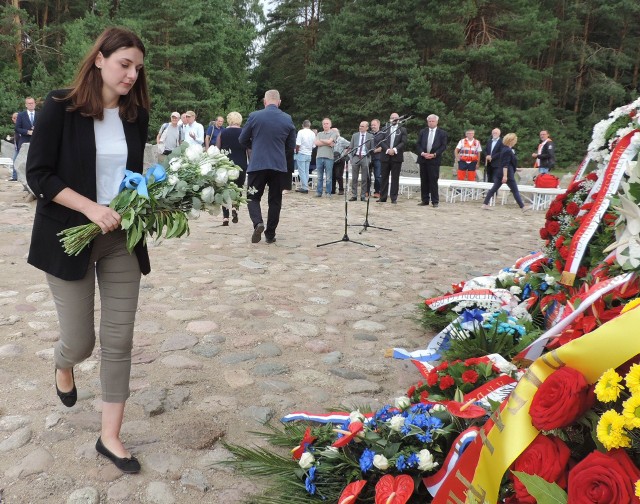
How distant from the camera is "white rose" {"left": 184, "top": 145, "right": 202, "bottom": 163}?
280 cm

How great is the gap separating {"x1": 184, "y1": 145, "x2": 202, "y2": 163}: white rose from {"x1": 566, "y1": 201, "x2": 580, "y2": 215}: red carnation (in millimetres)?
3327

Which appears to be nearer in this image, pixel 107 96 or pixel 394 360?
pixel 107 96

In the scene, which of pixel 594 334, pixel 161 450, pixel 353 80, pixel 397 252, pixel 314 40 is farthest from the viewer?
pixel 314 40

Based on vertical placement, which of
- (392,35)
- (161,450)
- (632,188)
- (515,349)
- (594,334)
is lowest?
(161,450)

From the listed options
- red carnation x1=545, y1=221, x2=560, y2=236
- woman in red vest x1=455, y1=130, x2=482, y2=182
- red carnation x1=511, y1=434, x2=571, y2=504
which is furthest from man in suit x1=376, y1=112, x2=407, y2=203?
red carnation x1=511, y1=434, x2=571, y2=504

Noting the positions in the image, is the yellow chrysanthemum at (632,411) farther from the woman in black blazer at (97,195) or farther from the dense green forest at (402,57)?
the dense green forest at (402,57)

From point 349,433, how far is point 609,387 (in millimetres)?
1170

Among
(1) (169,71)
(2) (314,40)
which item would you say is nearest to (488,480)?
(1) (169,71)

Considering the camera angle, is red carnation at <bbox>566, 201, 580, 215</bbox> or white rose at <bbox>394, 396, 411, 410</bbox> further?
red carnation at <bbox>566, 201, 580, 215</bbox>

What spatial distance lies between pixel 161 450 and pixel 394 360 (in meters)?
1.77

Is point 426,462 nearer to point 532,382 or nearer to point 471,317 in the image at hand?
point 532,382

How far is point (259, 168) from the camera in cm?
805

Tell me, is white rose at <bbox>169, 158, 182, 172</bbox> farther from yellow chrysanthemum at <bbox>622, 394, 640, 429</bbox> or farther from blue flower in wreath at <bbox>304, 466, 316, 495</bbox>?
yellow chrysanthemum at <bbox>622, 394, 640, 429</bbox>

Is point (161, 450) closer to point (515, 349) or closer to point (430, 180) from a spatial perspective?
point (515, 349)
